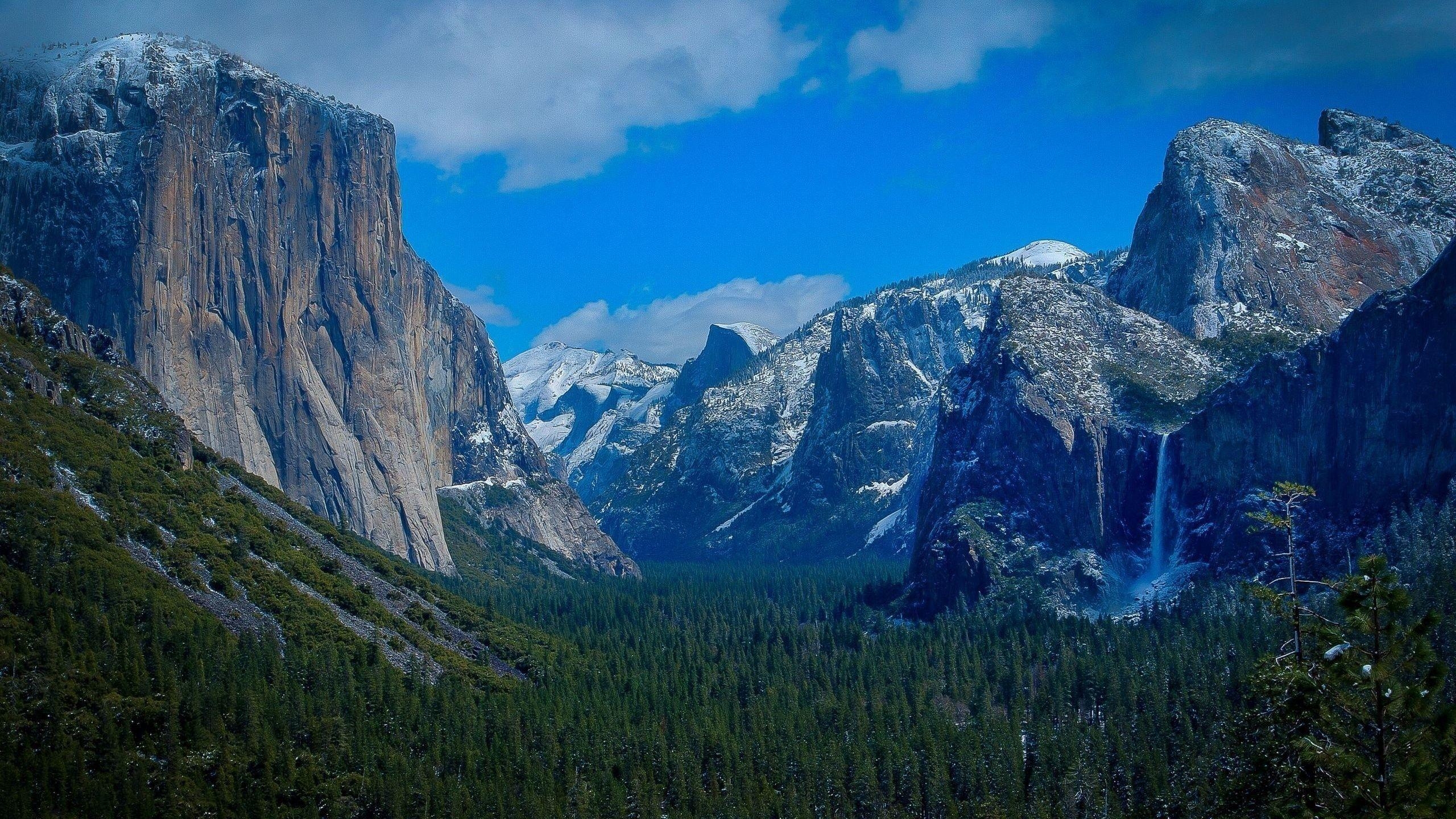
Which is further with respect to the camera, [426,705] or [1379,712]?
[426,705]

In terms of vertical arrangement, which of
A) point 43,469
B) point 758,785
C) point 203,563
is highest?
point 43,469

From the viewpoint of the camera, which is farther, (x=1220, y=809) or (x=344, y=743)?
(x=344, y=743)

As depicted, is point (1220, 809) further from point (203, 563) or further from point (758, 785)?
point (203, 563)

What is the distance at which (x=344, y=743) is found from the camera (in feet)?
420

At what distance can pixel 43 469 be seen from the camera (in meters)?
149

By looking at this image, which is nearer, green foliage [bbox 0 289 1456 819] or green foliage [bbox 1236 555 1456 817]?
green foliage [bbox 1236 555 1456 817]

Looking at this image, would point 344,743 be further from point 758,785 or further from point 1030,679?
point 1030,679

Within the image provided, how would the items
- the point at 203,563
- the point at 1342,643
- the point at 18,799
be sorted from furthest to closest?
1. the point at 203,563
2. the point at 18,799
3. the point at 1342,643

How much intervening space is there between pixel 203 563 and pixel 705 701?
214ft

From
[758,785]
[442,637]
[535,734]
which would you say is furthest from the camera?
[442,637]

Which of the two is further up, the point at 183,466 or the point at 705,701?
the point at 183,466

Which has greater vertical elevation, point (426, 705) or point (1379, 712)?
point (1379, 712)

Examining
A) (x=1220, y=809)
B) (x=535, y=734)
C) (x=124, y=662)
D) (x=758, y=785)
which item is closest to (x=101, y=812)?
(x=124, y=662)

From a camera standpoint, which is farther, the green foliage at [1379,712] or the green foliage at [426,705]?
the green foliage at [426,705]
